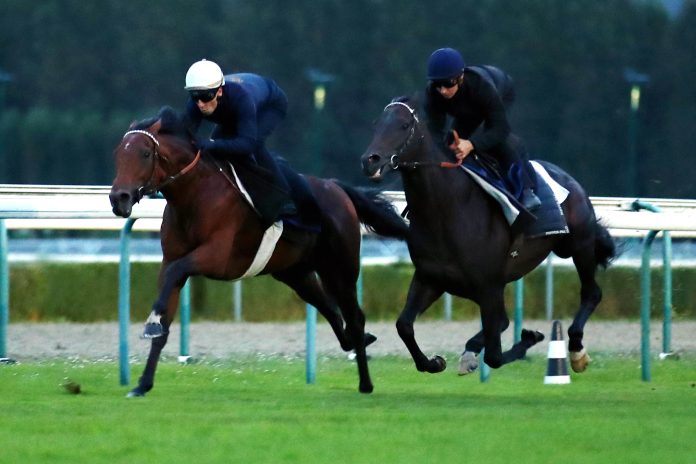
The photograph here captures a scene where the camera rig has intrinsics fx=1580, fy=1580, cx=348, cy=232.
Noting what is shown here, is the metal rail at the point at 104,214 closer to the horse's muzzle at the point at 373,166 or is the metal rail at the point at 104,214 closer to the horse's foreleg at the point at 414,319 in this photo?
the horse's foreleg at the point at 414,319

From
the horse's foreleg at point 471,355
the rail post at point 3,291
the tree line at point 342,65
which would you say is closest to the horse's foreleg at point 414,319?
the horse's foreleg at point 471,355

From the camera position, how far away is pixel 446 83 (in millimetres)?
8125

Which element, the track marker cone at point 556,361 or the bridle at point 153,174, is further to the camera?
the track marker cone at point 556,361

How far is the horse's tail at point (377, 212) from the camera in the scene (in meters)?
8.89

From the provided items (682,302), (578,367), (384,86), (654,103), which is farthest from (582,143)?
(578,367)

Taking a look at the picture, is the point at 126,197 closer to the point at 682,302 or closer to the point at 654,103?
the point at 682,302

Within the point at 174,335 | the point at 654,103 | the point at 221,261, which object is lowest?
the point at 174,335

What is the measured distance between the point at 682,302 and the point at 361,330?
7.63m

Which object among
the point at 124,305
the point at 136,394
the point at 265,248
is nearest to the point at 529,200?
the point at 265,248

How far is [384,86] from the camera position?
5919 centimetres

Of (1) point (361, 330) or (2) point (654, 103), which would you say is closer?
(1) point (361, 330)

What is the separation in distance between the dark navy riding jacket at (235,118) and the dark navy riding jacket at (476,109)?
3.01 ft

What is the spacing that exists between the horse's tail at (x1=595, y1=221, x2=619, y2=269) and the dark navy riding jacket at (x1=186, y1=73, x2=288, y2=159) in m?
2.40

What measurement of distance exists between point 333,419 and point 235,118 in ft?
7.12
